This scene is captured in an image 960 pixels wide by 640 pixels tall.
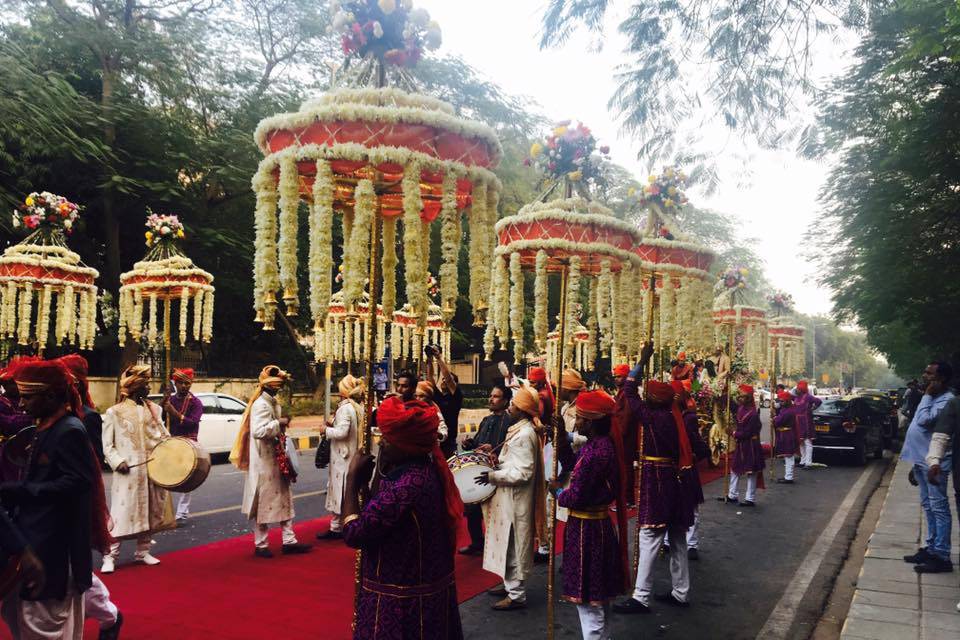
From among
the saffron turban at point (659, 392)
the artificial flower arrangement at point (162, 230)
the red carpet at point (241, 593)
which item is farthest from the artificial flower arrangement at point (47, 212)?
the saffron turban at point (659, 392)

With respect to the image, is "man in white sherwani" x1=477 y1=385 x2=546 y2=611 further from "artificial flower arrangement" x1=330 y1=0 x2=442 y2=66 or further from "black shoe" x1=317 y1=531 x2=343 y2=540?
"artificial flower arrangement" x1=330 y1=0 x2=442 y2=66

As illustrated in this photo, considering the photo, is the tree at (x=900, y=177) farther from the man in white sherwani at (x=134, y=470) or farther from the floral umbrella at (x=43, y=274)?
the floral umbrella at (x=43, y=274)

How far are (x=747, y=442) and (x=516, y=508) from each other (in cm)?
633

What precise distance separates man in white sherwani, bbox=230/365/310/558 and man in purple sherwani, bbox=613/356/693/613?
352cm

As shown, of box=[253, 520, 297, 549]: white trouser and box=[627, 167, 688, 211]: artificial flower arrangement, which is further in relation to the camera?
box=[627, 167, 688, 211]: artificial flower arrangement

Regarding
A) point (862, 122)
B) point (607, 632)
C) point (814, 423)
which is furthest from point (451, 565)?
point (814, 423)

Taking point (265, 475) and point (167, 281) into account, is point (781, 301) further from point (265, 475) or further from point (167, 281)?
point (265, 475)

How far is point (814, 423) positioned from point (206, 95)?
1899cm

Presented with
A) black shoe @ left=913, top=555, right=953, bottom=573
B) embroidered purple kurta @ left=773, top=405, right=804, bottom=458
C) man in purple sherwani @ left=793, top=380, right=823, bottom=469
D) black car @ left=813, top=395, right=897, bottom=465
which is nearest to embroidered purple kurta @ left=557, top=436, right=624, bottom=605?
black shoe @ left=913, top=555, right=953, bottom=573

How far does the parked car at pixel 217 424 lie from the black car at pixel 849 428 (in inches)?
538

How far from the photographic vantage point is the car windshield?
17.8 m

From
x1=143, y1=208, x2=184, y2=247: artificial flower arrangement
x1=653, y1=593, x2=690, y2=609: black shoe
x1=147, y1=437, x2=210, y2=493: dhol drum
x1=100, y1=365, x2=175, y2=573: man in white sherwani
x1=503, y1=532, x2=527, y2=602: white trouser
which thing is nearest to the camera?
x1=503, y1=532, x2=527, y2=602: white trouser

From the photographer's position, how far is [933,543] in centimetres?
736

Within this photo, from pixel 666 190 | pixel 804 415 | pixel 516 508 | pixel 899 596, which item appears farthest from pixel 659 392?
pixel 804 415
